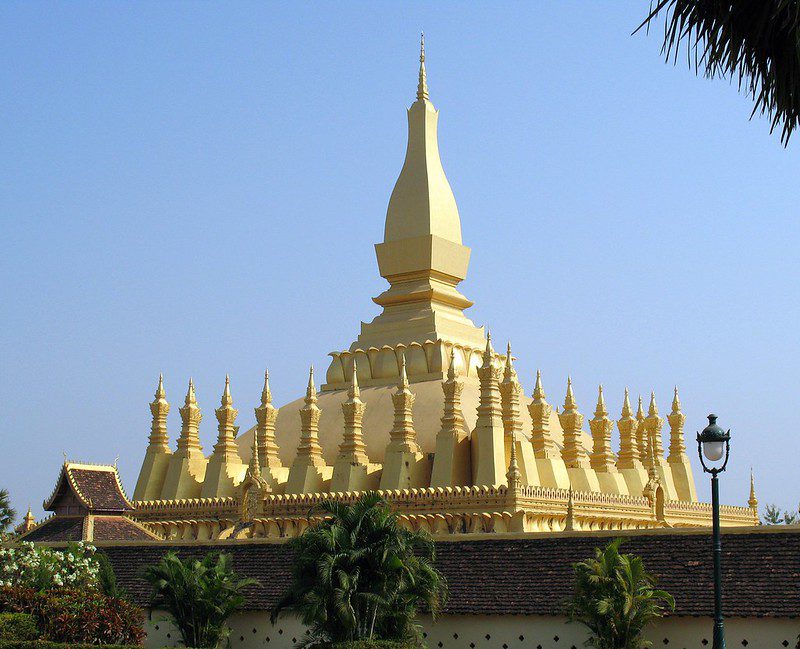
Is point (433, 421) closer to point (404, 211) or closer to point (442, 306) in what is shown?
point (442, 306)

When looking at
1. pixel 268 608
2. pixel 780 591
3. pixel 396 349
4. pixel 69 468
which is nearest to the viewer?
pixel 780 591

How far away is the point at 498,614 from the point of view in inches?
797

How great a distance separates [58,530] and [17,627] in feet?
32.8

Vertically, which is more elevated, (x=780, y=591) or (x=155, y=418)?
(x=155, y=418)

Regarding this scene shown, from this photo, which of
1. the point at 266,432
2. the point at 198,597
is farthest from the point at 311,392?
the point at 198,597

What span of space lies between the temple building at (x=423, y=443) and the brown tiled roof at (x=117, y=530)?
341cm

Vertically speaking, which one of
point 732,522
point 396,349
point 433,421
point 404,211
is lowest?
point 732,522

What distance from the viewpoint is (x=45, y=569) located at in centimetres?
2306

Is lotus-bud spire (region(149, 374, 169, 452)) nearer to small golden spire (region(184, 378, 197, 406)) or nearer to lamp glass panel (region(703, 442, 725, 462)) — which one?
small golden spire (region(184, 378, 197, 406))

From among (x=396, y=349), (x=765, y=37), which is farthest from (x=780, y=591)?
(x=396, y=349)

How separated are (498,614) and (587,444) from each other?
20952mm

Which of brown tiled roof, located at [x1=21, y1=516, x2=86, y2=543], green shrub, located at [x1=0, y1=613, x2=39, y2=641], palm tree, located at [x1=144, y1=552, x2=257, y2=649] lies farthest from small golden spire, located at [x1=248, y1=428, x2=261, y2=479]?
green shrub, located at [x1=0, y1=613, x2=39, y2=641]

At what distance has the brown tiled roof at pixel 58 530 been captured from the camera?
30.9m

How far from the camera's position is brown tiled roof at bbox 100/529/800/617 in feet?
61.2
